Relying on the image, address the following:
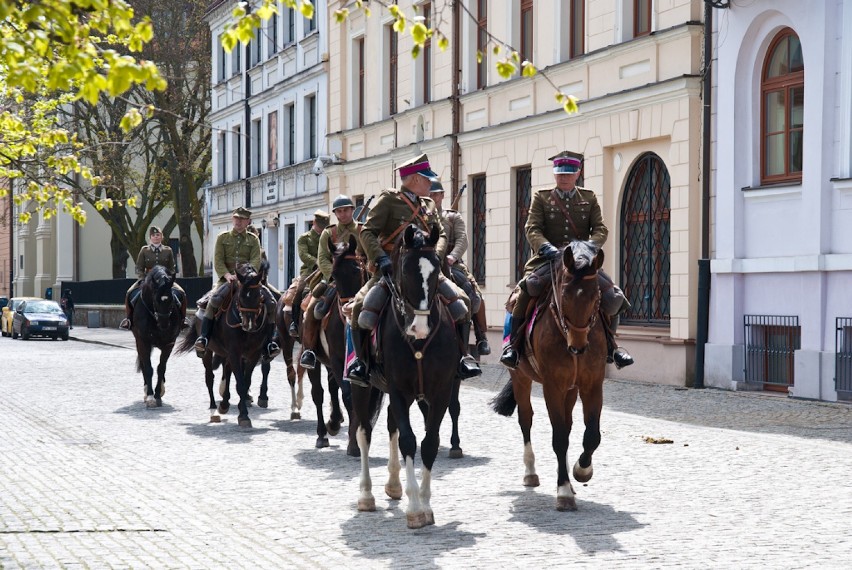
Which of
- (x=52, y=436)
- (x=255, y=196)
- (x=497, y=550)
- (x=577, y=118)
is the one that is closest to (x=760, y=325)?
(x=577, y=118)

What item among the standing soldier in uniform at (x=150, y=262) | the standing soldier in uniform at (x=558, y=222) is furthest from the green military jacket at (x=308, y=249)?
the standing soldier in uniform at (x=558, y=222)

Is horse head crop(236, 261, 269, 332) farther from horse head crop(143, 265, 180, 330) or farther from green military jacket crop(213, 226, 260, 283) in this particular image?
horse head crop(143, 265, 180, 330)

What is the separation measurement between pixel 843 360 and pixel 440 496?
973 cm

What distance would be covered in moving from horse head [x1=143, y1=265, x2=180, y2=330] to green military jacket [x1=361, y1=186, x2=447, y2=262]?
1070cm

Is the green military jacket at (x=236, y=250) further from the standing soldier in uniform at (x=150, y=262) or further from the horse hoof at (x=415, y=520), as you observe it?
the horse hoof at (x=415, y=520)

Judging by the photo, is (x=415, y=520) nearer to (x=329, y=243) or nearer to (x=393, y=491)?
(x=393, y=491)

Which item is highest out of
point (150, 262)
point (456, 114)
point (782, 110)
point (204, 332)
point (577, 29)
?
point (577, 29)

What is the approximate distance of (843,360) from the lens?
60.2 ft

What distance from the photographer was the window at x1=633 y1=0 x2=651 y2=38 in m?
23.8

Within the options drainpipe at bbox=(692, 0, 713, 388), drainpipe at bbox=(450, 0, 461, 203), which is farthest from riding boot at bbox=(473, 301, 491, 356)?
drainpipe at bbox=(450, 0, 461, 203)

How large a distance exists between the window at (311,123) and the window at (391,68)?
6.23m

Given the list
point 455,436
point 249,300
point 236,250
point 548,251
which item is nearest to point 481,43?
point 236,250

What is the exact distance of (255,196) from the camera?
154 ft

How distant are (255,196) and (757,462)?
36.3 meters
